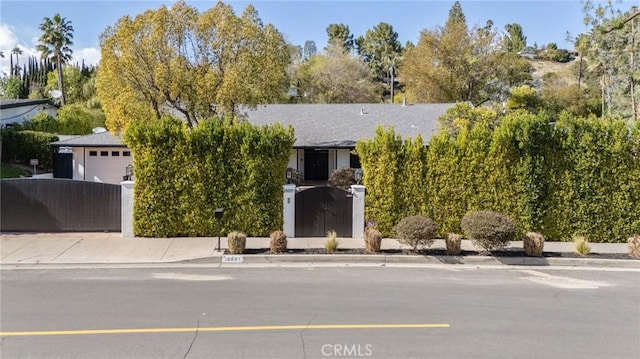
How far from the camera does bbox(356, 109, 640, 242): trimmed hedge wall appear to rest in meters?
14.1

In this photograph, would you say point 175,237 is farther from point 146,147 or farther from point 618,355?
point 618,355

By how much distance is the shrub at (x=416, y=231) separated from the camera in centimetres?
1187

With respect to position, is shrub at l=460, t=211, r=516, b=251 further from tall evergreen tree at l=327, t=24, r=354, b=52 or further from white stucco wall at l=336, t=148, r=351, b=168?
tall evergreen tree at l=327, t=24, r=354, b=52

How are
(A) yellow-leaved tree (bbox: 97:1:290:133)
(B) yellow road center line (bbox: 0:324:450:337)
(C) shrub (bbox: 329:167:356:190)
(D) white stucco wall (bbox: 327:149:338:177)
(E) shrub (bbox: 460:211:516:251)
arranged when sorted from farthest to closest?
(D) white stucco wall (bbox: 327:149:338:177) → (C) shrub (bbox: 329:167:356:190) → (A) yellow-leaved tree (bbox: 97:1:290:133) → (E) shrub (bbox: 460:211:516:251) → (B) yellow road center line (bbox: 0:324:450:337)

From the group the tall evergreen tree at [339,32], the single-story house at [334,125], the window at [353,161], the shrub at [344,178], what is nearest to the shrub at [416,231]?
the shrub at [344,178]

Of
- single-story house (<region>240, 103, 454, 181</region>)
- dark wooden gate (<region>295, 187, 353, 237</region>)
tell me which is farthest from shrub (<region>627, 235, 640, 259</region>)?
single-story house (<region>240, 103, 454, 181</region>)

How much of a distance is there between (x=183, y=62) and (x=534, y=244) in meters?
13.8

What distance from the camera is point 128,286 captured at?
922cm

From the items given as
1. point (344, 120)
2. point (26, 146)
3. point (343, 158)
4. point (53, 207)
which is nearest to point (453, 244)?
point (53, 207)

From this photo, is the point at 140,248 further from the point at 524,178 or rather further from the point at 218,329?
the point at 524,178

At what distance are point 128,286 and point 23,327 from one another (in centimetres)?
242

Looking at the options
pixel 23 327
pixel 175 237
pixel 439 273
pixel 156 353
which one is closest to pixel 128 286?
pixel 23 327

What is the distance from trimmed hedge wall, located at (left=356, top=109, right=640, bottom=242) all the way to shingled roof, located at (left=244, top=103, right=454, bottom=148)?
1186 centimetres

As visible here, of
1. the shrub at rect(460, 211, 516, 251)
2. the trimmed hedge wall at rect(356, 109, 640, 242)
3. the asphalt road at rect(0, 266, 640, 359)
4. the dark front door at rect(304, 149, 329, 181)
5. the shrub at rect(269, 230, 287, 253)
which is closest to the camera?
the asphalt road at rect(0, 266, 640, 359)
